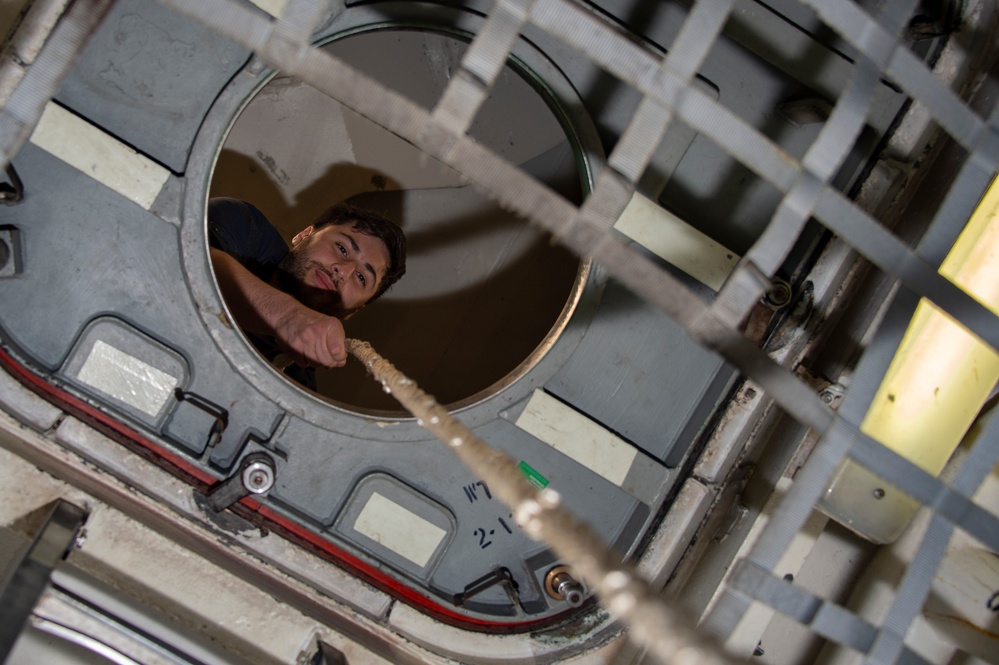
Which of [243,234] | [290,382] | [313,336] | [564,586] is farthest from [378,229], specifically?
[564,586]

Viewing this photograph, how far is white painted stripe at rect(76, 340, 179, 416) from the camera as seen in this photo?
5.27 ft

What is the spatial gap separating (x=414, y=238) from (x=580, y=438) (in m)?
1.88

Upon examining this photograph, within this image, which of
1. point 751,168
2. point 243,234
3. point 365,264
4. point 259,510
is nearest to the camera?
point 751,168

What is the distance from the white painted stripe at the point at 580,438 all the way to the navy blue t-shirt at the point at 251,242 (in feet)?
2.99

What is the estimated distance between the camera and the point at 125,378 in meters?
1.61

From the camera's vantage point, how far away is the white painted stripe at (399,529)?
67.6 inches

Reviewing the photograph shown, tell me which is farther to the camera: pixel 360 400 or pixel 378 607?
pixel 360 400

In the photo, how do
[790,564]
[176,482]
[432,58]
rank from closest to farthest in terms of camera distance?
[790,564]
[176,482]
[432,58]

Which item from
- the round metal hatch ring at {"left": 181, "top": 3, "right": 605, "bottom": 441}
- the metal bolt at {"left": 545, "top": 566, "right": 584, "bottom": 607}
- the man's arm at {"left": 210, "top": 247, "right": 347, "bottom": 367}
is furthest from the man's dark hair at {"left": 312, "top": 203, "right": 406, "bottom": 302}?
the metal bolt at {"left": 545, "top": 566, "right": 584, "bottom": 607}

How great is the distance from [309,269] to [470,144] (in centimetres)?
185

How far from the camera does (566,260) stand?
3.38 meters

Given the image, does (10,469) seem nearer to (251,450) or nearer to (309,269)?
(251,450)

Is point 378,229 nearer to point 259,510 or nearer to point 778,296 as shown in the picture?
point 259,510

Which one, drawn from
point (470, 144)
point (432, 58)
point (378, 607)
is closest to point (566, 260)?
point (432, 58)
